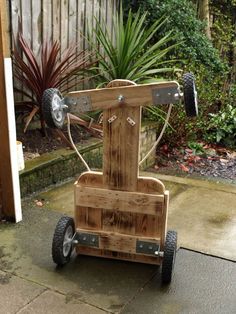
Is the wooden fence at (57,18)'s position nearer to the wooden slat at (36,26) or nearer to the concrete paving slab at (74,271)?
the wooden slat at (36,26)

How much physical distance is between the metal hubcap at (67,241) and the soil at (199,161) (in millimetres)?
2507

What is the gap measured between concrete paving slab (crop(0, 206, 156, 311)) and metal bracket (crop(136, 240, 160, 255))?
0.13m

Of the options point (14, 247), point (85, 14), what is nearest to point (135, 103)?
point (14, 247)

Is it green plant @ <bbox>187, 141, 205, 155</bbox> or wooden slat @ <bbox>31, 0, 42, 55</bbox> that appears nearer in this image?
wooden slat @ <bbox>31, 0, 42, 55</bbox>

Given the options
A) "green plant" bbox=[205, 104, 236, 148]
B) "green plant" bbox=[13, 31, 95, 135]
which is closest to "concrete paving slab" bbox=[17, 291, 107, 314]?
A: "green plant" bbox=[13, 31, 95, 135]

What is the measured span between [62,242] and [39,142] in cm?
192

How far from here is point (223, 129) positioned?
5.80 metres

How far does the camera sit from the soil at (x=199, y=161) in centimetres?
494

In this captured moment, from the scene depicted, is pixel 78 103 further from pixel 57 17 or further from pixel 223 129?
pixel 223 129

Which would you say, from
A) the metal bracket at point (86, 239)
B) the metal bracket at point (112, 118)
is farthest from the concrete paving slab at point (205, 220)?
the metal bracket at point (112, 118)

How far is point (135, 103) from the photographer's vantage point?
2.30 m

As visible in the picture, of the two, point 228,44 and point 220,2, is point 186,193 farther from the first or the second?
point 220,2

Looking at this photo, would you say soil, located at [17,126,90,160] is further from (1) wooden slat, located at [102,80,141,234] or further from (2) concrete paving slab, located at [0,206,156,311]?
(1) wooden slat, located at [102,80,141,234]

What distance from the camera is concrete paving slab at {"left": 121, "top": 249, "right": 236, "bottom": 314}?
215 centimetres
